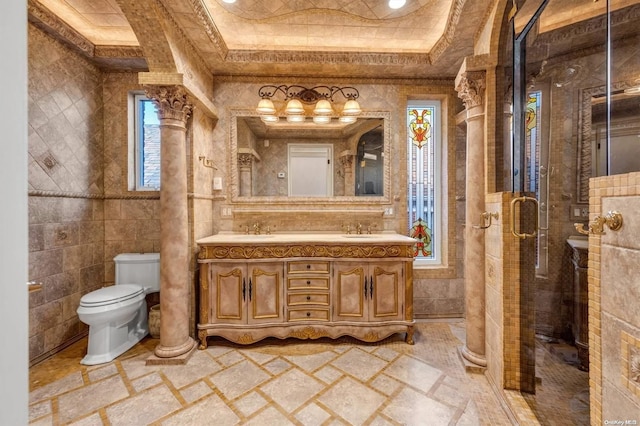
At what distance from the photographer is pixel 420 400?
1.68 metres

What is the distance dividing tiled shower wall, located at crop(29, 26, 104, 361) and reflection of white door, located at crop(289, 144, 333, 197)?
6.64 ft

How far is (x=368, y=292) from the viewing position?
2316 millimetres

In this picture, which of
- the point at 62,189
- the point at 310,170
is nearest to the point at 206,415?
the point at 310,170

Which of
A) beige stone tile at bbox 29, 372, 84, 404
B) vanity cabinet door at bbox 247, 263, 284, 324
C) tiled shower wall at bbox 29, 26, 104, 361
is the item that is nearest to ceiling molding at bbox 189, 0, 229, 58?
tiled shower wall at bbox 29, 26, 104, 361

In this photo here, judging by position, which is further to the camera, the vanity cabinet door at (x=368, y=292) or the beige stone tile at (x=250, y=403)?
the vanity cabinet door at (x=368, y=292)

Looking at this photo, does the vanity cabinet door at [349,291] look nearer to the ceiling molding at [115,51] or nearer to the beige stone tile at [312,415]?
the beige stone tile at [312,415]

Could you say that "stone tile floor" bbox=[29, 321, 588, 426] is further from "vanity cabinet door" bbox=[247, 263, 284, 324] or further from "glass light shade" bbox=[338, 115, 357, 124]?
"glass light shade" bbox=[338, 115, 357, 124]

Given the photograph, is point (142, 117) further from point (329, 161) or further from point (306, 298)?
point (306, 298)

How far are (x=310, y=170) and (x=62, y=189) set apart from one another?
2.30 metres

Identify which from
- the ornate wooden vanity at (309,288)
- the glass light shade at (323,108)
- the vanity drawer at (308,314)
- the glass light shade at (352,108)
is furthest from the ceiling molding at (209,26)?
the vanity drawer at (308,314)

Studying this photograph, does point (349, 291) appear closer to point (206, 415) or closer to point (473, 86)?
point (206, 415)

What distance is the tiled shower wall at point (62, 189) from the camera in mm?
2125

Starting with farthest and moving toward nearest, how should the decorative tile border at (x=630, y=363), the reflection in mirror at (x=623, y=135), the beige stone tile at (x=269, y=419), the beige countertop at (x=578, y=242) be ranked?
the beige countertop at (x=578, y=242) → the beige stone tile at (x=269, y=419) → the reflection in mirror at (x=623, y=135) → the decorative tile border at (x=630, y=363)

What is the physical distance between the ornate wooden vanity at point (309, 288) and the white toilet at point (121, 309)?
0.63 metres
